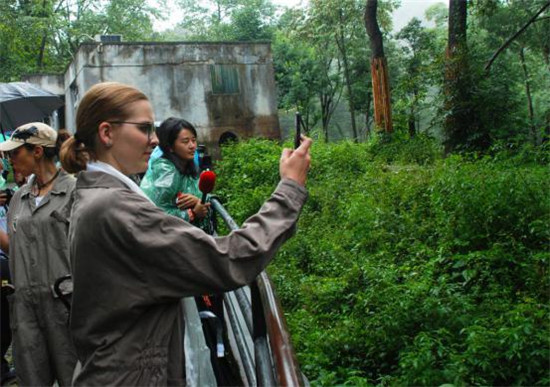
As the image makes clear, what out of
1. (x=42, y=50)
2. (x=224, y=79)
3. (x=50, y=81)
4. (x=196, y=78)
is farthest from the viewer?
(x=42, y=50)

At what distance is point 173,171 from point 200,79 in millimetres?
17321

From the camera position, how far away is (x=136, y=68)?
793 inches

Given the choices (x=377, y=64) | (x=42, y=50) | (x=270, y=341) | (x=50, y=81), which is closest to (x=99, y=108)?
(x=270, y=341)

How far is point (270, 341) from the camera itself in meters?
1.75

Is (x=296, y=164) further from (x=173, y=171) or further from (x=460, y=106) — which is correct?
(x=460, y=106)

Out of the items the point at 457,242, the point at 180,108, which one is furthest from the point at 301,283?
the point at 180,108

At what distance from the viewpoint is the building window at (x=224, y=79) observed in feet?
68.7

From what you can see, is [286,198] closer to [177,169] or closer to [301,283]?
[177,169]

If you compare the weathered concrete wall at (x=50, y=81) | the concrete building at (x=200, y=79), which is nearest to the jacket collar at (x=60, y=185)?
the concrete building at (x=200, y=79)

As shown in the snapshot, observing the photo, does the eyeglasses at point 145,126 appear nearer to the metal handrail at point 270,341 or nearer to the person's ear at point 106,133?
the person's ear at point 106,133

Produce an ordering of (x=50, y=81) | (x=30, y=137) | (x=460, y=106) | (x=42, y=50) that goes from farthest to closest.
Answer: (x=42, y=50), (x=50, y=81), (x=460, y=106), (x=30, y=137)

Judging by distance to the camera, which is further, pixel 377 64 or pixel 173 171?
pixel 377 64

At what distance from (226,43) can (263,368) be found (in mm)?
20228

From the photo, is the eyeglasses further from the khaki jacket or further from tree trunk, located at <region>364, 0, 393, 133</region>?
tree trunk, located at <region>364, 0, 393, 133</region>
